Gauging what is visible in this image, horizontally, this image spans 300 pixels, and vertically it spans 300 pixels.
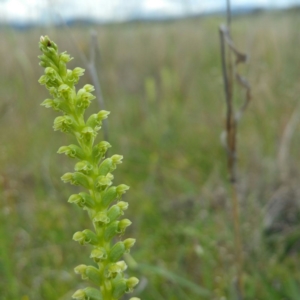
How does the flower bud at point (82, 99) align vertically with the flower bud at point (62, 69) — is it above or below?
below

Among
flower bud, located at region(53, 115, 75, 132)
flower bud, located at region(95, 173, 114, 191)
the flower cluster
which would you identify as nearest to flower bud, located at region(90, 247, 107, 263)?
the flower cluster

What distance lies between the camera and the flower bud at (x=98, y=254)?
79 cm

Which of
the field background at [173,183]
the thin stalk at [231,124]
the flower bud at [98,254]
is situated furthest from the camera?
the field background at [173,183]

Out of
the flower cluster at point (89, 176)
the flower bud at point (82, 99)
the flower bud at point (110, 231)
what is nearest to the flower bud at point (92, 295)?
the flower cluster at point (89, 176)

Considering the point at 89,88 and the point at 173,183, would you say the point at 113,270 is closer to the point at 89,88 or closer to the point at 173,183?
the point at 89,88

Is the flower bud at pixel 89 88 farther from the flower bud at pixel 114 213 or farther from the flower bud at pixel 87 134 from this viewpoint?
the flower bud at pixel 114 213

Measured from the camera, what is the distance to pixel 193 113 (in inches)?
191

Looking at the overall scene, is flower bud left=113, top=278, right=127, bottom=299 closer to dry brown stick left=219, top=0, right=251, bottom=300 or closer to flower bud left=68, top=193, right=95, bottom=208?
flower bud left=68, top=193, right=95, bottom=208

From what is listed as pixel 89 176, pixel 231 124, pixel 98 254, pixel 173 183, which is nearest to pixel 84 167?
pixel 89 176

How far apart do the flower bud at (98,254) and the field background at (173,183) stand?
1080 mm

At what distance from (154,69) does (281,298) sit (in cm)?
532

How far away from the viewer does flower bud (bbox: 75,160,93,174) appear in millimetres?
796

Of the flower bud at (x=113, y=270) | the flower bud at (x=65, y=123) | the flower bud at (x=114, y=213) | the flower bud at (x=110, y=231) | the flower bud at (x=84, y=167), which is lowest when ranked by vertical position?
the flower bud at (x=113, y=270)

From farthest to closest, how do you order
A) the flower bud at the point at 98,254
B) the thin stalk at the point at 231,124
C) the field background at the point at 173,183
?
the field background at the point at 173,183 → the thin stalk at the point at 231,124 → the flower bud at the point at 98,254
